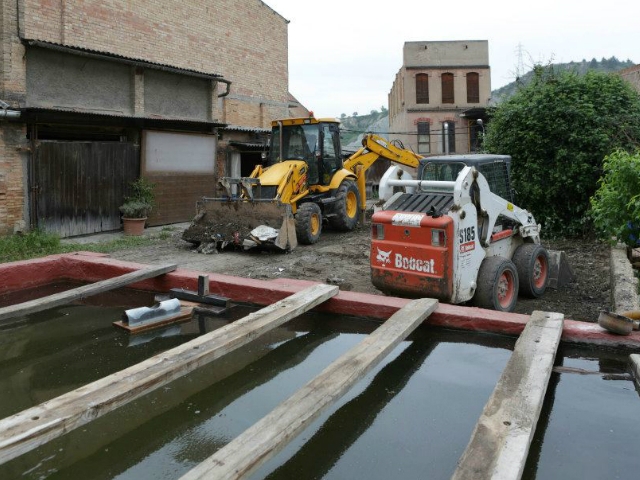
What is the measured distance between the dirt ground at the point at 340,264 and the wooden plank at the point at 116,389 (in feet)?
12.2

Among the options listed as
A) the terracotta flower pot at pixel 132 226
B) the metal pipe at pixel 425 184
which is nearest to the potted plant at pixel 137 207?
the terracotta flower pot at pixel 132 226

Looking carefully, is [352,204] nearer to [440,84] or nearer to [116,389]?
[116,389]

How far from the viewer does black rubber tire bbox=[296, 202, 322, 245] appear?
40.3 ft

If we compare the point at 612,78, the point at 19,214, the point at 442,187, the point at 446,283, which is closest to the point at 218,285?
the point at 446,283

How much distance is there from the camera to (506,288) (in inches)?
284

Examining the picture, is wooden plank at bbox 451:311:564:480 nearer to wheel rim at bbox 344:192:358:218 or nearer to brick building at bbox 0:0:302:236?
wheel rim at bbox 344:192:358:218

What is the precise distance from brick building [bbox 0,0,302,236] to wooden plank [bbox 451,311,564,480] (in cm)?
1116

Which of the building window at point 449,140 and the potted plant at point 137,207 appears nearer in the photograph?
the potted plant at point 137,207

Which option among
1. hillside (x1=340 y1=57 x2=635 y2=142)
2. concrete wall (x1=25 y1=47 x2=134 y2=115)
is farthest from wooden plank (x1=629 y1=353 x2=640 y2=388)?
hillside (x1=340 y1=57 x2=635 y2=142)

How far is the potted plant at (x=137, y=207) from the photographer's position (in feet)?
46.1

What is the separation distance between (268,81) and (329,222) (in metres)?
10.2

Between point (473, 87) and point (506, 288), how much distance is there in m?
33.0

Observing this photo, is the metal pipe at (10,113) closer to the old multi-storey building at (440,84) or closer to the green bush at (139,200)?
the green bush at (139,200)

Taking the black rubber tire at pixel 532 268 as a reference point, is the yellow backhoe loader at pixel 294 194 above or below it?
above
